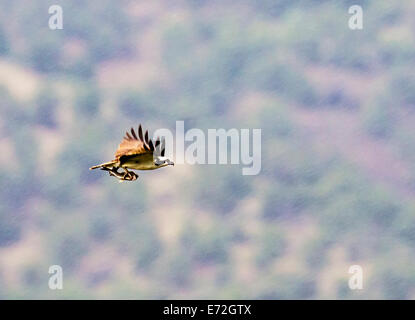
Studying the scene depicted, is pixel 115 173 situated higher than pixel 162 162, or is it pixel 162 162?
pixel 162 162

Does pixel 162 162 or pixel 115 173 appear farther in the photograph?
pixel 115 173

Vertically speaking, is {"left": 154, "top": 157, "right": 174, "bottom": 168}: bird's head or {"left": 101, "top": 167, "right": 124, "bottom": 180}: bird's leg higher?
{"left": 154, "top": 157, "right": 174, "bottom": 168}: bird's head

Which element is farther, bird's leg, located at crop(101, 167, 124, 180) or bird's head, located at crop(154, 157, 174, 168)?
bird's leg, located at crop(101, 167, 124, 180)
